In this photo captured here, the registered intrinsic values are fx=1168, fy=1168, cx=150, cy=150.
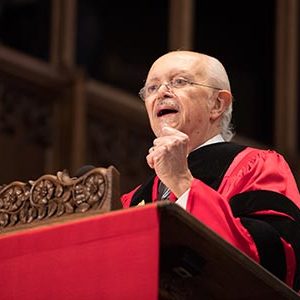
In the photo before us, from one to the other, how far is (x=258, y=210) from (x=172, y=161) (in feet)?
0.81

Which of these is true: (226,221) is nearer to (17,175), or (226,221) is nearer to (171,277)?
(171,277)

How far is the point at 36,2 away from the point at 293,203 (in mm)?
3815

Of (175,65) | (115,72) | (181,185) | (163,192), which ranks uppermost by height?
(175,65)

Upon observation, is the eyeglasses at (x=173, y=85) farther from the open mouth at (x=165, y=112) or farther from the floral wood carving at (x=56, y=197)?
the floral wood carving at (x=56, y=197)

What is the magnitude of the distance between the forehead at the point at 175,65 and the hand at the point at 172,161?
1.43 ft

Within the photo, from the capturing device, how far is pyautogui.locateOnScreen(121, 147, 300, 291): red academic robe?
102 inches

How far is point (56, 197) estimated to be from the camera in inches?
99.7

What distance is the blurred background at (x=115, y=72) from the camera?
606cm

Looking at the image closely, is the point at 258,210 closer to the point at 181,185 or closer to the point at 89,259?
the point at 181,185

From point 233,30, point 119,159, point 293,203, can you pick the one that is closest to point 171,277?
point 293,203

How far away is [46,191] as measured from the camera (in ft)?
8.41

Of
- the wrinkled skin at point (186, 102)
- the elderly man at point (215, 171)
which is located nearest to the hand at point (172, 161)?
the elderly man at point (215, 171)

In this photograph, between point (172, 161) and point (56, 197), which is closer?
point (56, 197)

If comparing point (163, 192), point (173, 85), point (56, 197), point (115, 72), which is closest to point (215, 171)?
point (163, 192)
